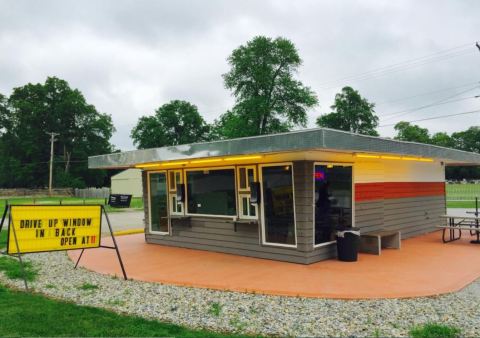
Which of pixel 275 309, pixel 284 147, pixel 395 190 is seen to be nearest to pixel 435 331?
pixel 275 309

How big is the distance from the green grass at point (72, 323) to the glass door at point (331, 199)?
15.1 ft

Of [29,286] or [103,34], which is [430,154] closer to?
[29,286]

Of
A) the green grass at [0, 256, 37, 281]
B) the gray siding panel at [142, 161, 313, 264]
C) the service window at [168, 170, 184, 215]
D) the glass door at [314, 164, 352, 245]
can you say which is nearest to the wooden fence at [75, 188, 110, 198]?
the gray siding panel at [142, 161, 313, 264]

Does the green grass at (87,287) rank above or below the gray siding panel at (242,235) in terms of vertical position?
below

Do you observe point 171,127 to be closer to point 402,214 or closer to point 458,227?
point 402,214

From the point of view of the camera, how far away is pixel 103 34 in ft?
44.6

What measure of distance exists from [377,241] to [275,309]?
4672 mm

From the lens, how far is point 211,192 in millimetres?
9883

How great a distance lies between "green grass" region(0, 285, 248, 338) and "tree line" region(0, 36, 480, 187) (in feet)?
110

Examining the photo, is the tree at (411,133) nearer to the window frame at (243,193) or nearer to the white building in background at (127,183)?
the white building in background at (127,183)

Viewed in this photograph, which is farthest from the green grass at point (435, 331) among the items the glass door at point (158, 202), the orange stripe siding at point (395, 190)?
the glass door at point (158, 202)

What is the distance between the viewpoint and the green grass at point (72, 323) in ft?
14.1

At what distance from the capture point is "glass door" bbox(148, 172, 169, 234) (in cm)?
1112

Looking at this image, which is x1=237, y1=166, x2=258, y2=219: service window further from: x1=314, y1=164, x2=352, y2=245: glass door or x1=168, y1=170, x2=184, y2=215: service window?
x1=168, y1=170, x2=184, y2=215: service window
